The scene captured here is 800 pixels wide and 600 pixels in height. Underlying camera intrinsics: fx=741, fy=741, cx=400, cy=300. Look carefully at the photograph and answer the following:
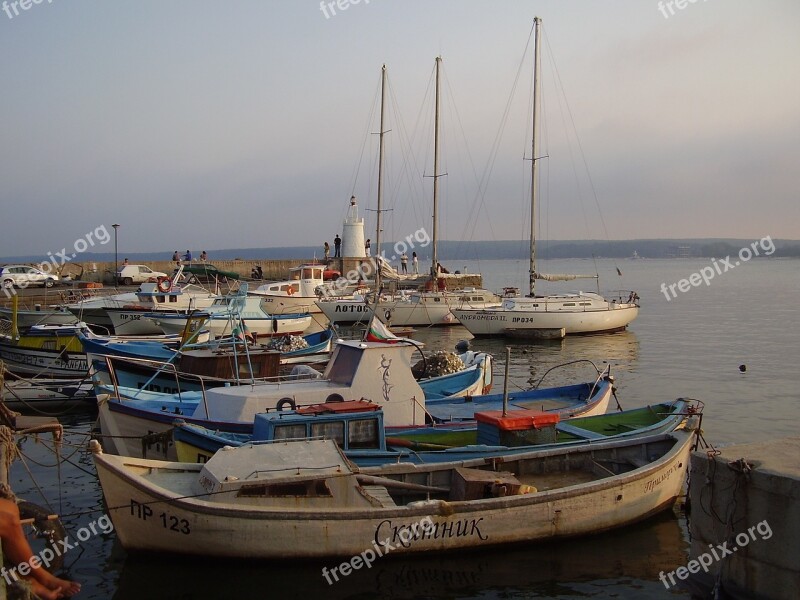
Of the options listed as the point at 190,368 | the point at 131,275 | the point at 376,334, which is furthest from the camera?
the point at 131,275

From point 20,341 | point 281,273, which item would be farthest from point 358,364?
point 281,273

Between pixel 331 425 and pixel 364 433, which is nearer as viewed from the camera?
pixel 331 425

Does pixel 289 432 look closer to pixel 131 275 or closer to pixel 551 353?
pixel 551 353

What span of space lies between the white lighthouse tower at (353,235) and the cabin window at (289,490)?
176 ft

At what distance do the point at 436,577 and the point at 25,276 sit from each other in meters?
46.4

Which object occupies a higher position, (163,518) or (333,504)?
(333,504)

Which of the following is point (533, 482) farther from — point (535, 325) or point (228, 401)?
point (535, 325)

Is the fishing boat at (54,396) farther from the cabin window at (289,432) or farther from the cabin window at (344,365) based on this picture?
the cabin window at (289,432)

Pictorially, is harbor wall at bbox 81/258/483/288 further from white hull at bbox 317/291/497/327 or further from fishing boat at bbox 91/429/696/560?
fishing boat at bbox 91/429/696/560

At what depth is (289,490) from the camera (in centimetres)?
1063

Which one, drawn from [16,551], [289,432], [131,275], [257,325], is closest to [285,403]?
[289,432]

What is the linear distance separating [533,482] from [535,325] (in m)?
28.5

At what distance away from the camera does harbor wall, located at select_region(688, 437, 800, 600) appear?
7781mm

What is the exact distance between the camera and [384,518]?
1070cm
